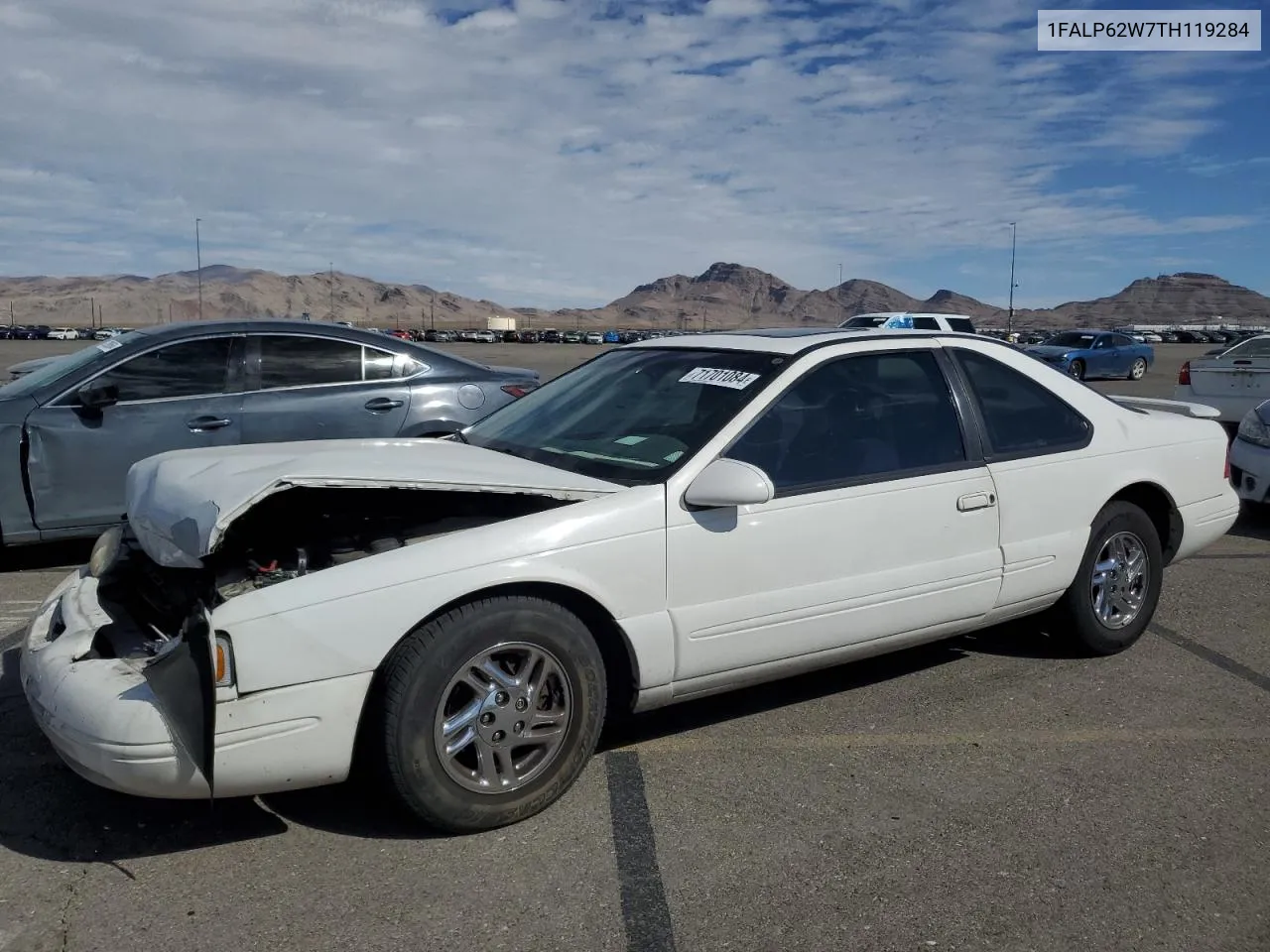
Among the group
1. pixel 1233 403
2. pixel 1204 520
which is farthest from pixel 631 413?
pixel 1233 403

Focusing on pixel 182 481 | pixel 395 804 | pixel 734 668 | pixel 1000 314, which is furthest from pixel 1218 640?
pixel 1000 314

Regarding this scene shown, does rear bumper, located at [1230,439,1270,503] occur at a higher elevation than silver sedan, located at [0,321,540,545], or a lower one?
lower

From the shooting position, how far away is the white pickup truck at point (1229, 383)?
10.2 m

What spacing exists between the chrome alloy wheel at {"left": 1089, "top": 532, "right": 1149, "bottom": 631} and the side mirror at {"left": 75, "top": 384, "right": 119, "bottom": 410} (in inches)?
211

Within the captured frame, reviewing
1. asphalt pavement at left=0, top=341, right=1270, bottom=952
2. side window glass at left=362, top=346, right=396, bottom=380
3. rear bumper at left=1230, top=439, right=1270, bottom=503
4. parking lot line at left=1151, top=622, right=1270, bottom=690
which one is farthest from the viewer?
rear bumper at left=1230, top=439, right=1270, bottom=503

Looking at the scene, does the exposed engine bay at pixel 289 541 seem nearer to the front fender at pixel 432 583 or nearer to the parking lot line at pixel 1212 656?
the front fender at pixel 432 583

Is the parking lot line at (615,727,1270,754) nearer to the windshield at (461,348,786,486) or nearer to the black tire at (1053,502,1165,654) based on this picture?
the black tire at (1053,502,1165,654)

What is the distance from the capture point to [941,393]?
4.57 m

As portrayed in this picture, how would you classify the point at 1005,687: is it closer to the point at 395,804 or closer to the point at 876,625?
the point at 876,625

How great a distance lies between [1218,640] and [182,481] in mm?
4746

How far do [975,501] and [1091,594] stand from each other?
996 millimetres

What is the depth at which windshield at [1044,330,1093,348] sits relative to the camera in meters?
29.9

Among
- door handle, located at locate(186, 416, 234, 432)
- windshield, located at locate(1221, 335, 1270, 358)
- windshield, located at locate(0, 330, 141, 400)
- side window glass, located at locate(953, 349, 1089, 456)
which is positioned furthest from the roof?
windshield, located at locate(1221, 335, 1270, 358)

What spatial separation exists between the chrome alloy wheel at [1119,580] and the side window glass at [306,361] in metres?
4.62
